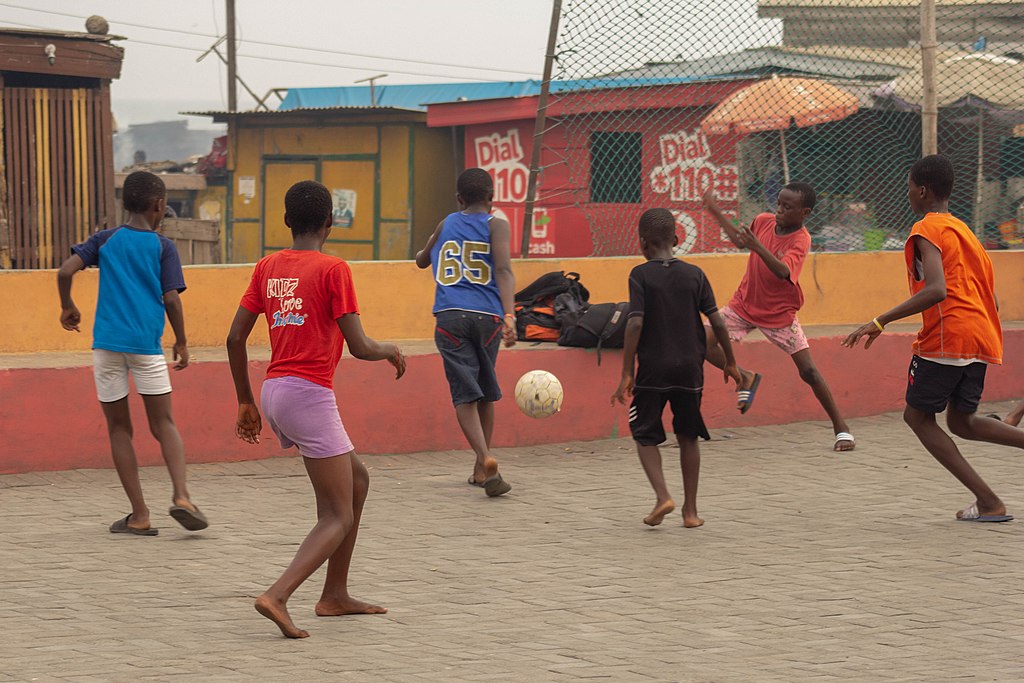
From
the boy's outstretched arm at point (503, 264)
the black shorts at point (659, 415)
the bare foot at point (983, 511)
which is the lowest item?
the bare foot at point (983, 511)

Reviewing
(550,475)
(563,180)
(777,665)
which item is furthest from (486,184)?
(563,180)

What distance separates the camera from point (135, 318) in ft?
20.8

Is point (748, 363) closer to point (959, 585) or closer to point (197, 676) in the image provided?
point (959, 585)

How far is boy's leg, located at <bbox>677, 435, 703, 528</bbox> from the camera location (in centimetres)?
648

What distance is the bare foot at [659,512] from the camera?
6402mm

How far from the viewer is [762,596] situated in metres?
5.32

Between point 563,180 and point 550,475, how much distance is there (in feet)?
21.1

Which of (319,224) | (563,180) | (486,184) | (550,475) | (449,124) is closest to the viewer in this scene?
(319,224)

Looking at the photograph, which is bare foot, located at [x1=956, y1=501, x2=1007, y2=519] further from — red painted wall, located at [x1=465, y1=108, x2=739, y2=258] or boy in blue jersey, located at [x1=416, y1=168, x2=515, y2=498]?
red painted wall, located at [x1=465, y1=108, x2=739, y2=258]

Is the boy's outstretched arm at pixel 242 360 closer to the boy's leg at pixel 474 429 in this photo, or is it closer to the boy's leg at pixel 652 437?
the boy's leg at pixel 652 437

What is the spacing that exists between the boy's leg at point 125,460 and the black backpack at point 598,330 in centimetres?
335

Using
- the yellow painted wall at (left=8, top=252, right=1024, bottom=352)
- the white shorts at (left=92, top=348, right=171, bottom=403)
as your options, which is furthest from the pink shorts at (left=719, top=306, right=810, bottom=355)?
the white shorts at (left=92, top=348, right=171, bottom=403)

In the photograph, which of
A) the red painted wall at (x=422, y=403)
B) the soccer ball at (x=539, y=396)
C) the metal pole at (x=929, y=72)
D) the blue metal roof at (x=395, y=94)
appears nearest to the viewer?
the red painted wall at (x=422, y=403)

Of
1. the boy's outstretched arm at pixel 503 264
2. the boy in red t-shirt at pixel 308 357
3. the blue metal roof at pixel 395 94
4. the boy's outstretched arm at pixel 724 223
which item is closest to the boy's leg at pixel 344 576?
the boy in red t-shirt at pixel 308 357
